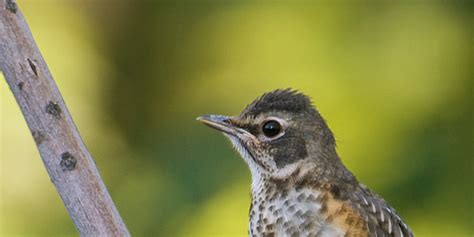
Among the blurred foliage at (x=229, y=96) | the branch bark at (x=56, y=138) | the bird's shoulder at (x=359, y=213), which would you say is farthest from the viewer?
the blurred foliage at (x=229, y=96)

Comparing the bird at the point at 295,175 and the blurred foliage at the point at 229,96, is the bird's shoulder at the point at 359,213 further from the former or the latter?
the blurred foliage at the point at 229,96

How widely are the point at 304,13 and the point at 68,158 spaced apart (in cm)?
236

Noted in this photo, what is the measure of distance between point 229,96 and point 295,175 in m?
1.39

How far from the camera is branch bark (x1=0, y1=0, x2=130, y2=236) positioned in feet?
11.4

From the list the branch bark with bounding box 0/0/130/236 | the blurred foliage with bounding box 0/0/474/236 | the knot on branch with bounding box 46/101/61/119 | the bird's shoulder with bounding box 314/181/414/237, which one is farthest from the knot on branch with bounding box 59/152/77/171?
the blurred foliage with bounding box 0/0/474/236

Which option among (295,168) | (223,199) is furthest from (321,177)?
(223,199)

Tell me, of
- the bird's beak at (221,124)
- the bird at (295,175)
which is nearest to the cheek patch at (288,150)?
the bird at (295,175)

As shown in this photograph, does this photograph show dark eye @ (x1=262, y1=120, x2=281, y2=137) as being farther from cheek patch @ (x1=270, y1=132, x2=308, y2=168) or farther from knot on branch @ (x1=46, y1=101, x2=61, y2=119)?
knot on branch @ (x1=46, y1=101, x2=61, y2=119)

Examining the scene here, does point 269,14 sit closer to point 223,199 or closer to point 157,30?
point 157,30

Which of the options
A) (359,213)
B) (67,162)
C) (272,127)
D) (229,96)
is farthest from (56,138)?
(229,96)

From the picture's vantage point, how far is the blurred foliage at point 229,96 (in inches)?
201

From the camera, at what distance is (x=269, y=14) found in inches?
227

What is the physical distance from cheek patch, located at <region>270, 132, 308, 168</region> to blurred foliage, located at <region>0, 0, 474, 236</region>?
647mm

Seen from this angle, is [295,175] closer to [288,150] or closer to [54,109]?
[288,150]
